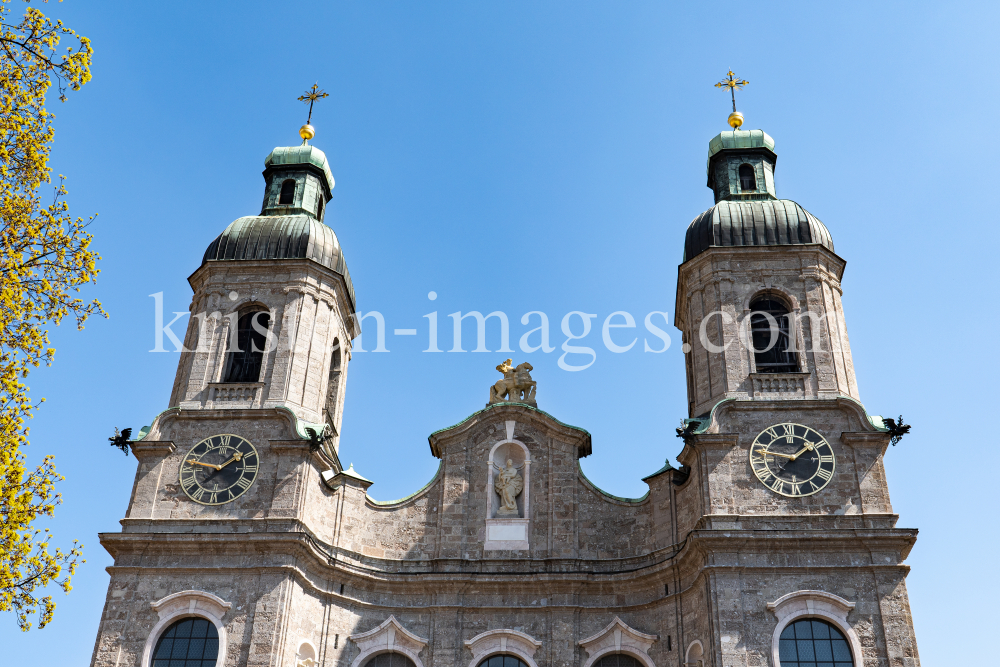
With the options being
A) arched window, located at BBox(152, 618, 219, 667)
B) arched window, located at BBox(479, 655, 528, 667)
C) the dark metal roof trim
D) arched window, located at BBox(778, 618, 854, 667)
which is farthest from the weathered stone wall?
A: arched window, located at BBox(152, 618, 219, 667)

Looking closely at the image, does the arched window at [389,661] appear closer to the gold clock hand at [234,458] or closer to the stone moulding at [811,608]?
the gold clock hand at [234,458]

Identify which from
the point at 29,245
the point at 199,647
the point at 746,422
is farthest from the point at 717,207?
the point at 29,245

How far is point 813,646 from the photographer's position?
21.2m

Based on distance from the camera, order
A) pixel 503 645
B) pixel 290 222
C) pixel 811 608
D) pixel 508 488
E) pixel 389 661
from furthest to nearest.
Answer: pixel 290 222, pixel 508 488, pixel 389 661, pixel 503 645, pixel 811 608

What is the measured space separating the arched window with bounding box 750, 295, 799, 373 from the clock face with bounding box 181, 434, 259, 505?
1230 centimetres

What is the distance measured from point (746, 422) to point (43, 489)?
51.0 ft

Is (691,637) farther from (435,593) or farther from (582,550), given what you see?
(435,593)

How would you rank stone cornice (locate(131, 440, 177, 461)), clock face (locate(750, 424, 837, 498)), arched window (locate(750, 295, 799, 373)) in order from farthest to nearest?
arched window (locate(750, 295, 799, 373)), stone cornice (locate(131, 440, 177, 461)), clock face (locate(750, 424, 837, 498))

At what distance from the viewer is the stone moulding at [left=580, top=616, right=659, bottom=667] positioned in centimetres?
2298

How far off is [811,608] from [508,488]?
749 centimetres

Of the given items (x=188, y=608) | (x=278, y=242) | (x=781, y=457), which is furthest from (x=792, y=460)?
(x=278, y=242)

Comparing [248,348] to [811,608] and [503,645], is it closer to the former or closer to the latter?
[503,645]

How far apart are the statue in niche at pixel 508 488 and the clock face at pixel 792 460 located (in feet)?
18.4

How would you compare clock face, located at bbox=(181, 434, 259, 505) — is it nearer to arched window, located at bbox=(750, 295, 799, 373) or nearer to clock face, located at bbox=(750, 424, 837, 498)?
clock face, located at bbox=(750, 424, 837, 498)
